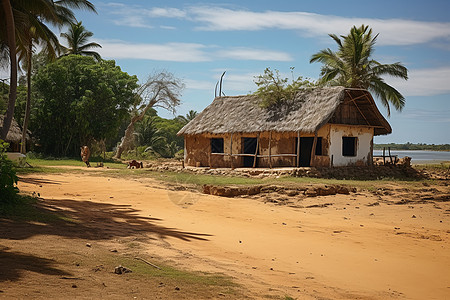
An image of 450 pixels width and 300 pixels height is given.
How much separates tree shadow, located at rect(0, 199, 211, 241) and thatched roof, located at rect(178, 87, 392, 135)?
14.0 metres

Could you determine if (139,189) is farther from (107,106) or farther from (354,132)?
(107,106)

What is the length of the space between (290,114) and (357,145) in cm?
366

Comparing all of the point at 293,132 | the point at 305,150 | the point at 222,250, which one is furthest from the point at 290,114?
the point at 222,250

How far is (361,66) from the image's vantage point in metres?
30.5

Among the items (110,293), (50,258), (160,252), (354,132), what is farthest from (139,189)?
(354,132)

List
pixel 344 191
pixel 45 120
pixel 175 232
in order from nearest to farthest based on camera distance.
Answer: pixel 175 232, pixel 344 191, pixel 45 120

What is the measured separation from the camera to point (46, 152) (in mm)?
33844

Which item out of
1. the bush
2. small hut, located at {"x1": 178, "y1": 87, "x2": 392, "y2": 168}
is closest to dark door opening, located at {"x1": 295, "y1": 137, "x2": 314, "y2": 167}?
small hut, located at {"x1": 178, "y1": 87, "x2": 392, "y2": 168}

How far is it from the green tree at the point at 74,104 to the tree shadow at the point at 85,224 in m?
23.5

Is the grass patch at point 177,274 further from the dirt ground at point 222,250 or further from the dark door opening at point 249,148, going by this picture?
the dark door opening at point 249,148

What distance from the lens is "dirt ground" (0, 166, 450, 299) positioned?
4.86 metres

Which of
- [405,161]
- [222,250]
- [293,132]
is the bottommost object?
[222,250]

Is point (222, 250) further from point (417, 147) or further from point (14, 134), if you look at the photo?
point (417, 147)

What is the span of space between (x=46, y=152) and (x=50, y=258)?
99.6 feet
